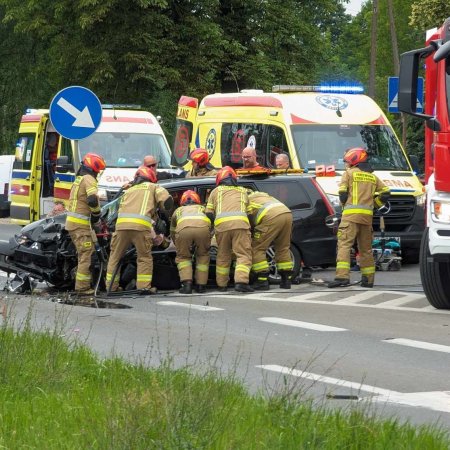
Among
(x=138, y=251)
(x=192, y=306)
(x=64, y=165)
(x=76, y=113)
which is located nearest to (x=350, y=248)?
(x=138, y=251)

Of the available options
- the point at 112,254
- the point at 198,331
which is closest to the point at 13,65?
the point at 112,254

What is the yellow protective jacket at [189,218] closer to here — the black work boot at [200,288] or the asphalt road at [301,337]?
the black work boot at [200,288]

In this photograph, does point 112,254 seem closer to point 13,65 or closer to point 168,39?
point 168,39

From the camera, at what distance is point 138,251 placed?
1498 cm

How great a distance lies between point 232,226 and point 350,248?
1.64 m

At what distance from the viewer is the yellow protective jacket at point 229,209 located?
1520cm

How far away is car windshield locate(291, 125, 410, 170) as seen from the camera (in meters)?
19.4

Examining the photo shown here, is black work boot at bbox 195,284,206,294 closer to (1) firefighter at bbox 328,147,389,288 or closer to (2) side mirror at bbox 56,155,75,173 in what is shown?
(1) firefighter at bbox 328,147,389,288

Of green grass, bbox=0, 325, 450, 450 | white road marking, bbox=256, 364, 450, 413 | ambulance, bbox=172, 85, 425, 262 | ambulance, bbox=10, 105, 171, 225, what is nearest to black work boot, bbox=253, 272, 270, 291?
ambulance, bbox=172, 85, 425, 262

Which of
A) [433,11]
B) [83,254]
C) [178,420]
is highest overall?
[433,11]

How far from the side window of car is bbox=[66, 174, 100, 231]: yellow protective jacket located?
8.57ft

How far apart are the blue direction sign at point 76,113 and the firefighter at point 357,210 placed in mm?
3462

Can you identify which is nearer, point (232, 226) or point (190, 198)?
point (232, 226)

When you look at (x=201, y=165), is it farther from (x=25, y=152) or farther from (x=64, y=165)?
(x=25, y=152)
